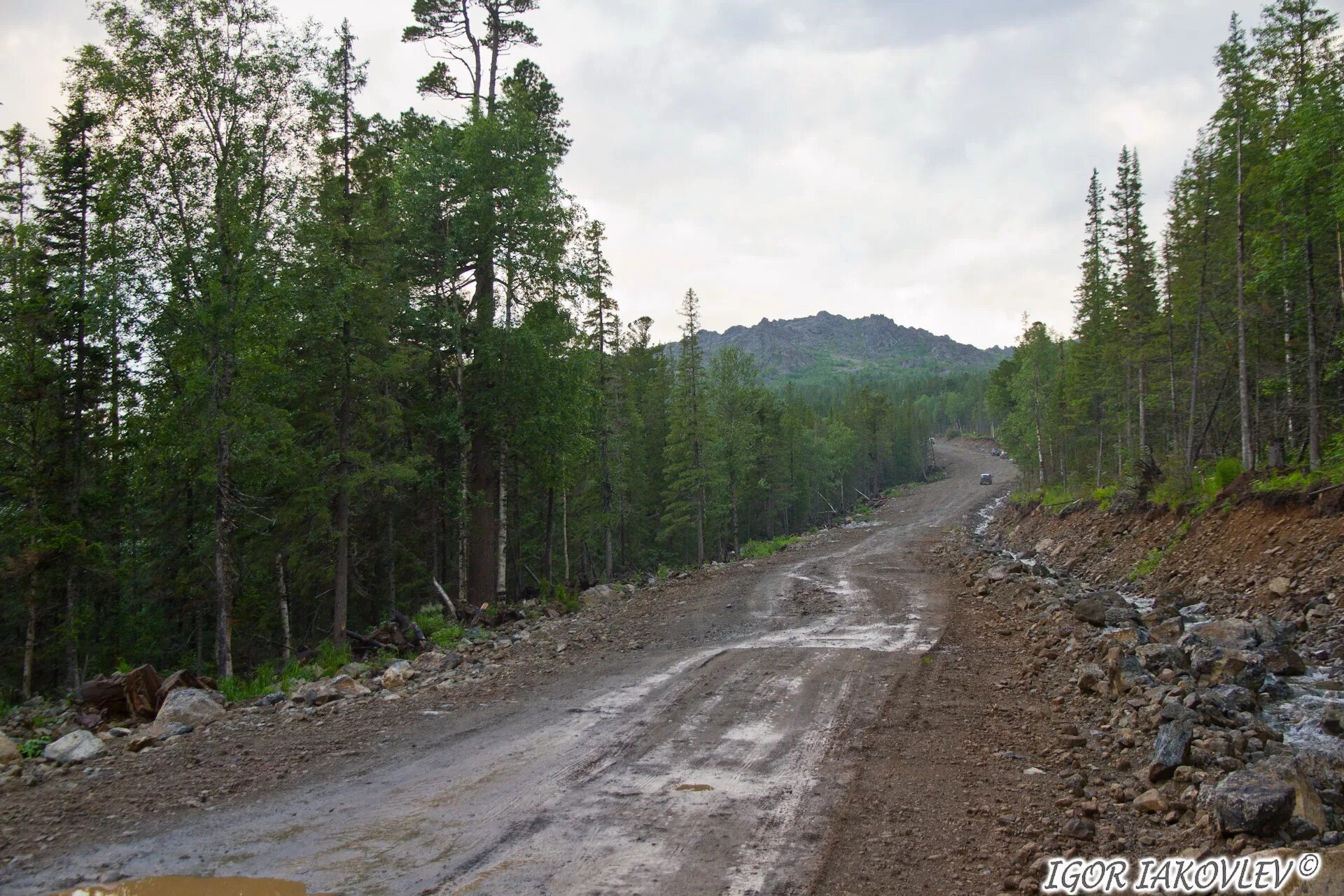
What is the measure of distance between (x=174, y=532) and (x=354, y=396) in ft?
30.6

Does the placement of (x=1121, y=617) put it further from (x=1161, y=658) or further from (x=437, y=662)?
(x=437, y=662)

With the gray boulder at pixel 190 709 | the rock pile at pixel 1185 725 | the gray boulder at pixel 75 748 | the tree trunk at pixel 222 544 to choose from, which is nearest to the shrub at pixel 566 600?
the tree trunk at pixel 222 544

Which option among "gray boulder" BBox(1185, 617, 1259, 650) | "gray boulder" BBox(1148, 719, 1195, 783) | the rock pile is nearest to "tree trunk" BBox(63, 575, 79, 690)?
the rock pile

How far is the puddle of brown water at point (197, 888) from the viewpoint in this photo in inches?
173

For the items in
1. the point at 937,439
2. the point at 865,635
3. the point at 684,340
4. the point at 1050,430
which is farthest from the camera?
the point at 937,439

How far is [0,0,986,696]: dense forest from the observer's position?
527 inches

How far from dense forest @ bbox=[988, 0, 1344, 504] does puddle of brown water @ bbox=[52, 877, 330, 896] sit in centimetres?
1812

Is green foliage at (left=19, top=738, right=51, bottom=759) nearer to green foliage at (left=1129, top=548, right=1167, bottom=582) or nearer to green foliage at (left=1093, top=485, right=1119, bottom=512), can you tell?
green foliage at (left=1129, top=548, right=1167, bottom=582)

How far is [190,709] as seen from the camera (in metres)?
8.94

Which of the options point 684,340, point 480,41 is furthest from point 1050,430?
point 480,41

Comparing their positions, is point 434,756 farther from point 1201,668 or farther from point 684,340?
point 684,340

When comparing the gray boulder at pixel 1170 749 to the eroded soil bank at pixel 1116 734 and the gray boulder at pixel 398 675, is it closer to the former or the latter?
the eroded soil bank at pixel 1116 734

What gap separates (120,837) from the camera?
5301mm

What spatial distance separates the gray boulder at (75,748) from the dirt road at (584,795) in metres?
2.67
